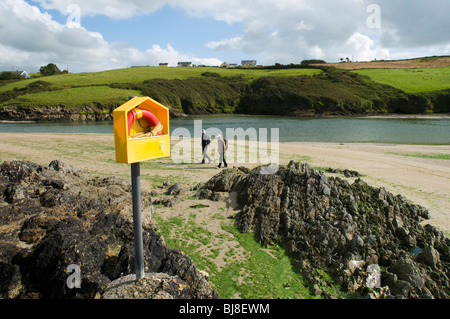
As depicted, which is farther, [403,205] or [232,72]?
[232,72]

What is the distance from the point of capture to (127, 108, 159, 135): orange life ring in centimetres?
390

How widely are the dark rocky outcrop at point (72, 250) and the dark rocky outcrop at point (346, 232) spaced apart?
3.28 metres

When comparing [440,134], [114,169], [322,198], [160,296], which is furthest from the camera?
[440,134]

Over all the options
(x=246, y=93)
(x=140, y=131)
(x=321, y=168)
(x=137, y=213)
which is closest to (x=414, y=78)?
(x=246, y=93)

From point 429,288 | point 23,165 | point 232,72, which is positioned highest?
point 232,72

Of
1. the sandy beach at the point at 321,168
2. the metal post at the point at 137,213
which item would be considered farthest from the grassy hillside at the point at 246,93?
the metal post at the point at 137,213

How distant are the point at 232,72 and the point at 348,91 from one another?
50.0m

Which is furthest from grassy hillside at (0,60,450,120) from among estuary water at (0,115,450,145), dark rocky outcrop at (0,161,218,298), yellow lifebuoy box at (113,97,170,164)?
yellow lifebuoy box at (113,97,170,164)

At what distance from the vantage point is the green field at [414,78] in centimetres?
10169

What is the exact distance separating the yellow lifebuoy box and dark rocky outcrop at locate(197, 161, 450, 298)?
4.66 metres

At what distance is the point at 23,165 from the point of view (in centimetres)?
891

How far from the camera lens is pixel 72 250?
509cm
